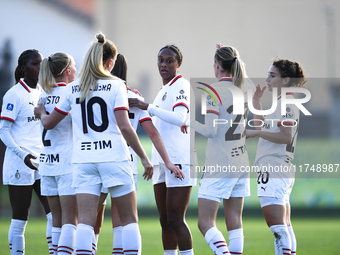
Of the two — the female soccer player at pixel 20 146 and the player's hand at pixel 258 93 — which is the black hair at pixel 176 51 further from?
the female soccer player at pixel 20 146

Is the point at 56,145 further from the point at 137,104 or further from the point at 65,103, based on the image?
the point at 137,104

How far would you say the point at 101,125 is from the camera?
3514 mm

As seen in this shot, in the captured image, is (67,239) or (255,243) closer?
(67,239)

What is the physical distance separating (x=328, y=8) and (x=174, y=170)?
21.6 m

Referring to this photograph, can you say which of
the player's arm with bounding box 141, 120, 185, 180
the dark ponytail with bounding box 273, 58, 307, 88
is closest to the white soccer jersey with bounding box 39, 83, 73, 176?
the player's arm with bounding box 141, 120, 185, 180

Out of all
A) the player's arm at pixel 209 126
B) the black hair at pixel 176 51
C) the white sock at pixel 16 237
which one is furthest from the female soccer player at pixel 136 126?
the white sock at pixel 16 237

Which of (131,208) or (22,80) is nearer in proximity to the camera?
(131,208)

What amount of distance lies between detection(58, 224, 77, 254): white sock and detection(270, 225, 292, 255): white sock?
1.97 m

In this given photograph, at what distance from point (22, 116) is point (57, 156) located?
44.9 inches

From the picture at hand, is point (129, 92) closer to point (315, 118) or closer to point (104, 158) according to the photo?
point (104, 158)

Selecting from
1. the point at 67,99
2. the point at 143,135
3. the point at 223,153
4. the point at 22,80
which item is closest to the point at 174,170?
the point at 223,153

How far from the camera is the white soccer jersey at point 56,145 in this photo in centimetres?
406

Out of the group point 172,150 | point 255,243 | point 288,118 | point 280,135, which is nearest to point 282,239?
point 280,135

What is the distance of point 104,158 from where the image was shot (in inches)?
137
